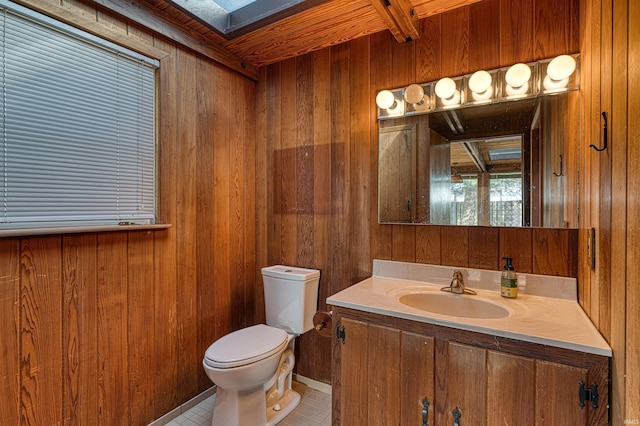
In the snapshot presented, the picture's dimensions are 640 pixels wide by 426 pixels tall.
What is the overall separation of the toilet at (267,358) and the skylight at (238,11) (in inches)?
60.7

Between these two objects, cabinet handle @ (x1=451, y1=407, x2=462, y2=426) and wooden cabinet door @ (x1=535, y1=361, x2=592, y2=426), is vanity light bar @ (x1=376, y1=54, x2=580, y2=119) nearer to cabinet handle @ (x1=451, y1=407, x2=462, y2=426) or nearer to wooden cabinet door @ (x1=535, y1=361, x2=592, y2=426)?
wooden cabinet door @ (x1=535, y1=361, x2=592, y2=426)

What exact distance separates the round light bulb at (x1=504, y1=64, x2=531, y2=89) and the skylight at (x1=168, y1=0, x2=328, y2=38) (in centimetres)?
101

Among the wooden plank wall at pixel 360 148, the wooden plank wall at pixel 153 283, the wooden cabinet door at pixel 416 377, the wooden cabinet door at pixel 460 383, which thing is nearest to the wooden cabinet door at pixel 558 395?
the wooden cabinet door at pixel 460 383

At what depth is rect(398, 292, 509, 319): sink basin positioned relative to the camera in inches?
53.9

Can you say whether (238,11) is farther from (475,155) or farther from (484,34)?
(475,155)

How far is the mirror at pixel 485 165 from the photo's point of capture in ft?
4.49

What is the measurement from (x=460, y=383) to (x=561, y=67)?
144 centimetres

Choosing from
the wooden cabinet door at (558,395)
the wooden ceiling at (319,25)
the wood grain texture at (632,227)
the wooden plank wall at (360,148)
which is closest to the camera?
the wood grain texture at (632,227)

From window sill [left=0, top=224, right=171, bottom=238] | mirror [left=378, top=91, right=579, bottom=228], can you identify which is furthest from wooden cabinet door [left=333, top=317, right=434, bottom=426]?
window sill [left=0, top=224, right=171, bottom=238]

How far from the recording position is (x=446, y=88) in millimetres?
1589

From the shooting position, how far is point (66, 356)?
1330mm

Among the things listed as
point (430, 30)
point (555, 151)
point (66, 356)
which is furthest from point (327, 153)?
point (66, 356)

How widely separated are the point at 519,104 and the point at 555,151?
282mm

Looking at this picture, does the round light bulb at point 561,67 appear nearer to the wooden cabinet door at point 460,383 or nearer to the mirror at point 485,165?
the mirror at point 485,165
